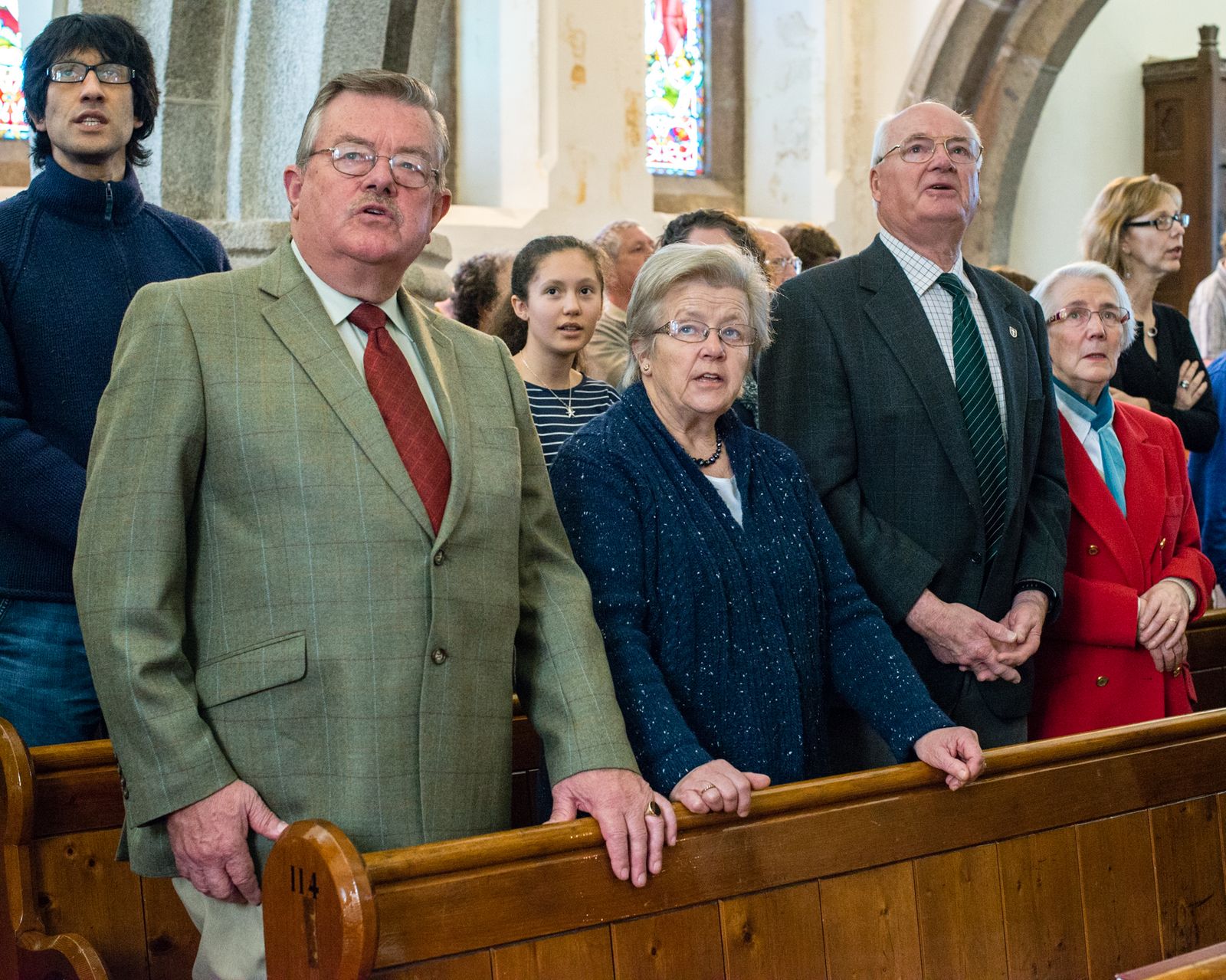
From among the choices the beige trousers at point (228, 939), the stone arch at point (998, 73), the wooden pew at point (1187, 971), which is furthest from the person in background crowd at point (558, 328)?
the stone arch at point (998, 73)

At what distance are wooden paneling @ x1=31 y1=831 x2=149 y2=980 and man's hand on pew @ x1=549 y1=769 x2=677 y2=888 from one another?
76 centimetres

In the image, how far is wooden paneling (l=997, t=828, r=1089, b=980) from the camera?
6.89ft

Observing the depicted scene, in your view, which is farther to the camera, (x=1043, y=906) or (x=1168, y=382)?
(x=1168, y=382)

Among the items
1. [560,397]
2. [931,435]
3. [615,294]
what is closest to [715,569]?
[931,435]

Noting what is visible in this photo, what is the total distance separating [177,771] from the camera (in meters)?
1.74

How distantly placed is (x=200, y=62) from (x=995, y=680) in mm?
2802

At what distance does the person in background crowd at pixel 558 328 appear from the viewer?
3334 millimetres

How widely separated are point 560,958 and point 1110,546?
173 cm

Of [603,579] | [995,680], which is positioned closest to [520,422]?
[603,579]

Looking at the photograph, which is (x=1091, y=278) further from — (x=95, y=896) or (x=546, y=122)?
(x=546, y=122)

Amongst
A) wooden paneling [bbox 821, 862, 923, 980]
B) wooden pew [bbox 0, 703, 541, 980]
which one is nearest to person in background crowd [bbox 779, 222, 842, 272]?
wooden pew [bbox 0, 703, 541, 980]

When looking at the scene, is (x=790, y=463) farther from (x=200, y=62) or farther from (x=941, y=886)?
(x=200, y=62)

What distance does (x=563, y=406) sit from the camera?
335 cm

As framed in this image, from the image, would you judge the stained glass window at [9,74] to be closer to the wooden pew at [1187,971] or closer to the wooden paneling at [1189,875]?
the wooden paneling at [1189,875]
